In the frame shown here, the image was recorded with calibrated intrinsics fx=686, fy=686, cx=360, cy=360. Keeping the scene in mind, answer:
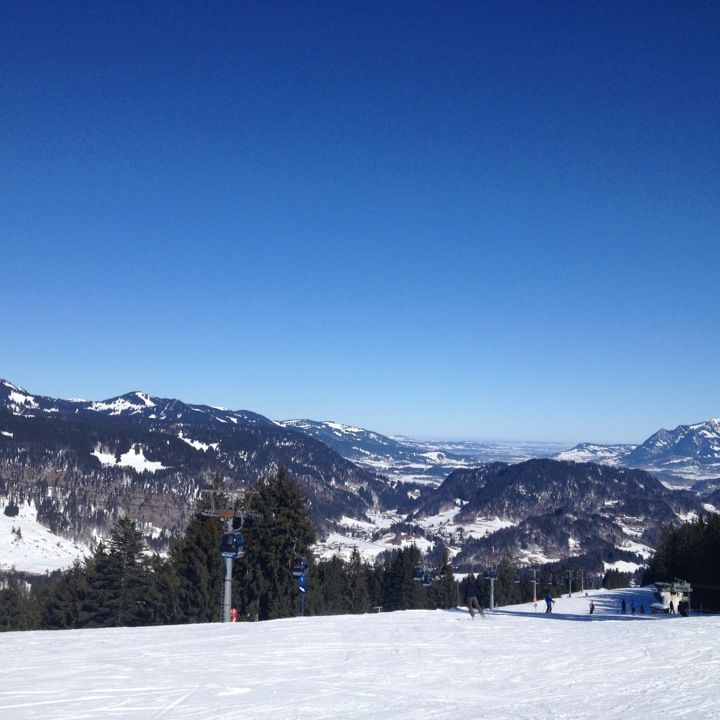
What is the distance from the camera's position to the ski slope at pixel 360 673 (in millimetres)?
12031

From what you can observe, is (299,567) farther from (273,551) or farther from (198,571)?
(198,571)

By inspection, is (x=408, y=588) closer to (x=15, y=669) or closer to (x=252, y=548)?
(x=252, y=548)

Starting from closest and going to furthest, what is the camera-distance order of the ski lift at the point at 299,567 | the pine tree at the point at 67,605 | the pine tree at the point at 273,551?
the ski lift at the point at 299,567
the pine tree at the point at 273,551
the pine tree at the point at 67,605

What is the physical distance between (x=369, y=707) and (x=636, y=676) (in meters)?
6.93

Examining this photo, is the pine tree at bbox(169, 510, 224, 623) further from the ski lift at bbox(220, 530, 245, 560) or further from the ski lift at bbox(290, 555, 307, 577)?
the ski lift at bbox(220, 530, 245, 560)

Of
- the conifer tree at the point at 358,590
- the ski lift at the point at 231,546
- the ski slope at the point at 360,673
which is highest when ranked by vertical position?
the ski lift at the point at 231,546

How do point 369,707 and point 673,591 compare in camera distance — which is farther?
point 673,591

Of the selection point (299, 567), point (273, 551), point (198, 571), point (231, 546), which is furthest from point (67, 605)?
point (231, 546)

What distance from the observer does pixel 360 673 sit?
15.6 metres

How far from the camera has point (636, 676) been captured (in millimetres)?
15500

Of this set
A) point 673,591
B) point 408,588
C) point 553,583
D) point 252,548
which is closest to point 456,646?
point 252,548

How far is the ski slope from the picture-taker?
12.0 metres

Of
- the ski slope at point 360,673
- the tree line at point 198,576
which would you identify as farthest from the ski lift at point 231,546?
the ski slope at point 360,673

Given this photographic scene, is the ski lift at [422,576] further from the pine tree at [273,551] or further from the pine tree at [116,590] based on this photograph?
the pine tree at [116,590]
